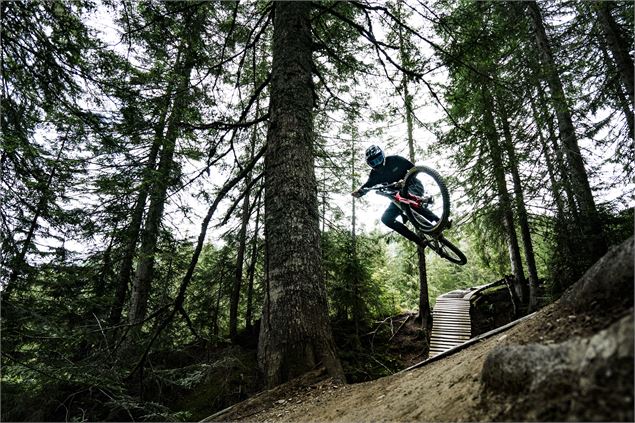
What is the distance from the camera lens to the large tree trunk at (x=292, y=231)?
372 cm

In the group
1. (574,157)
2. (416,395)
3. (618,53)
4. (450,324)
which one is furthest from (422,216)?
(450,324)

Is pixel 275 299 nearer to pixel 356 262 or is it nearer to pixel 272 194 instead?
pixel 272 194

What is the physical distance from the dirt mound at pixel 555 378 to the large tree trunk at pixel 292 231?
31.7 inches

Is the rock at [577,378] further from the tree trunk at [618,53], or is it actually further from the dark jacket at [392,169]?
the tree trunk at [618,53]

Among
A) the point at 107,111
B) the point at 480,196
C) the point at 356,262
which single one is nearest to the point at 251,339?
the point at 356,262

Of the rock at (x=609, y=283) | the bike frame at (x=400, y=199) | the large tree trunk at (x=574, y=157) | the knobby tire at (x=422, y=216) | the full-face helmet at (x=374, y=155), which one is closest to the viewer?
the rock at (x=609, y=283)

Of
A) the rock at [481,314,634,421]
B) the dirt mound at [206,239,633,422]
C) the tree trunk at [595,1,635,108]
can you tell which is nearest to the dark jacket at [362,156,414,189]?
the dirt mound at [206,239,633,422]

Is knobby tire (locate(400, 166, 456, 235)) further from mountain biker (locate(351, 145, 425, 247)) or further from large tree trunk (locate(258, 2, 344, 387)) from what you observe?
large tree trunk (locate(258, 2, 344, 387))

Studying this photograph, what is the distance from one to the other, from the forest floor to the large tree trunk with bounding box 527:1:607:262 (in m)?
5.09

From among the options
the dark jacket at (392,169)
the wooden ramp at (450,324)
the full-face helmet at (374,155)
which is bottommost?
the wooden ramp at (450,324)

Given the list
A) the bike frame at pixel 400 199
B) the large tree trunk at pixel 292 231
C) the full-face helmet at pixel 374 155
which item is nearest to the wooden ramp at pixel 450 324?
the bike frame at pixel 400 199

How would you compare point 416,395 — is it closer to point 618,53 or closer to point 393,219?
point 393,219

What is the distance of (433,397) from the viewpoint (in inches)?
84.0

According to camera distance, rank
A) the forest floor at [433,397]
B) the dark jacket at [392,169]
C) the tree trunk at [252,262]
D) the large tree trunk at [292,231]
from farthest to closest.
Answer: the tree trunk at [252,262] < the dark jacket at [392,169] < the large tree trunk at [292,231] < the forest floor at [433,397]
